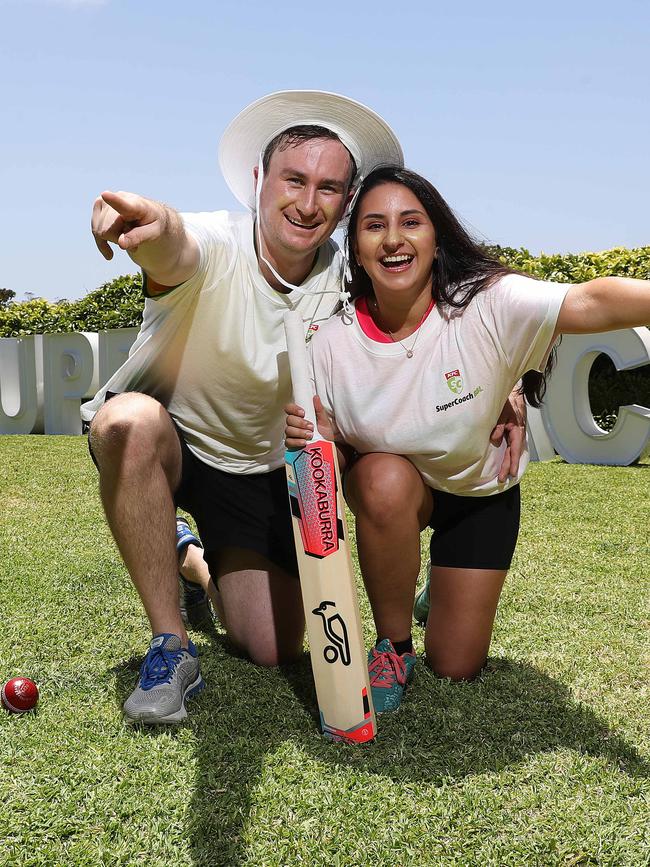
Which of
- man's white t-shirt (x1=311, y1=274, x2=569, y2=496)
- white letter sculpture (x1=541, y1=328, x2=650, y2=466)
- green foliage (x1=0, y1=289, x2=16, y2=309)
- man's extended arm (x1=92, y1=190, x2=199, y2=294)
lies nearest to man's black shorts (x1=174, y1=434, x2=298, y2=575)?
man's white t-shirt (x1=311, y1=274, x2=569, y2=496)

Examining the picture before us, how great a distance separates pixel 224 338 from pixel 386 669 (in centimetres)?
111

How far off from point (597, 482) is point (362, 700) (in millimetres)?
4400

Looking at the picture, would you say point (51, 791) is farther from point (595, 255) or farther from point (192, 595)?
point (595, 255)

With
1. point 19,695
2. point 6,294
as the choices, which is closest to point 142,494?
point 19,695

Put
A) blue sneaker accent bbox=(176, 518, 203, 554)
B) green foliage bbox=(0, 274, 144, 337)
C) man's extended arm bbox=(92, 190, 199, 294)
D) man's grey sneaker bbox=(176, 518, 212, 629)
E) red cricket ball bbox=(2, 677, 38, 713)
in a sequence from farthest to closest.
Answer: green foliage bbox=(0, 274, 144, 337), blue sneaker accent bbox=(176, 518, 203, 554), man's grey sneaker bbox=(176, 518, 212, 629), red cricket ball bbox=(2, 677, 38, 713), man's extended arm bbox=(92, 190, 199, 294)

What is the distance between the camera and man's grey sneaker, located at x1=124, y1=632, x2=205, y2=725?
2.46m

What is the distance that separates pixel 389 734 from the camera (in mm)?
2426

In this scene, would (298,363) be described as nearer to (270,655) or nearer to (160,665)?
(160,665)

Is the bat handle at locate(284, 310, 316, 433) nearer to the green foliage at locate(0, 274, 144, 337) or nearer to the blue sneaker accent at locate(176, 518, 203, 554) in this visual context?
the blue sneaker accent at locate(176, 518, 203, 554)

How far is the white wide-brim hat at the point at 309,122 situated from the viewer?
2.70 meters

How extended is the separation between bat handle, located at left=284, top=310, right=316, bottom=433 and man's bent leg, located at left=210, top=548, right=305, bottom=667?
83 cm

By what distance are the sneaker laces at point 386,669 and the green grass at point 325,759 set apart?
9cm

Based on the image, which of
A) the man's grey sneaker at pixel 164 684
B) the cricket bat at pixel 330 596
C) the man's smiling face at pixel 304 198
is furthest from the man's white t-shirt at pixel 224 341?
the man's grey sneaker at pixel 164 684

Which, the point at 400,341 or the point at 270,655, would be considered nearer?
the point at 400,341
